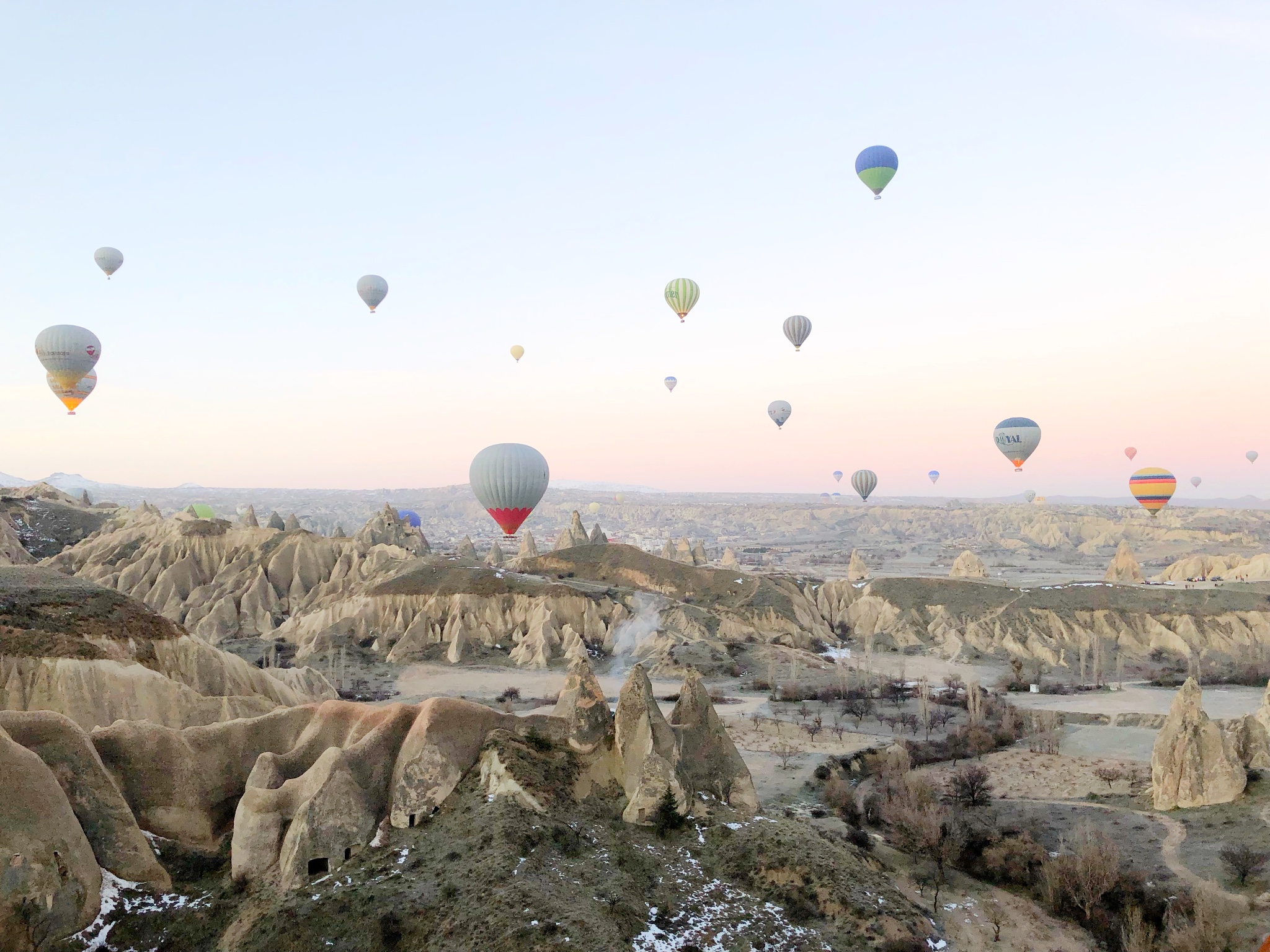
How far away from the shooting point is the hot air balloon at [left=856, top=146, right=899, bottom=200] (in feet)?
194

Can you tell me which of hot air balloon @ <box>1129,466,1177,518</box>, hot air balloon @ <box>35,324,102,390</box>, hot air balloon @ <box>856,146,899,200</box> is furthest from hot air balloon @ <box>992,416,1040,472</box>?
hot air balloon @ <box>35,324,102,390</box>

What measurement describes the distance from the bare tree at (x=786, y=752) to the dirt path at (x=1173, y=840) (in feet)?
34.9

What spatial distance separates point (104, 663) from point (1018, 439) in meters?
74.4

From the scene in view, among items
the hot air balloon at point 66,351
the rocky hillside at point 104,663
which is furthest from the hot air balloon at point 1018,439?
the hot air balloon at point 66,351

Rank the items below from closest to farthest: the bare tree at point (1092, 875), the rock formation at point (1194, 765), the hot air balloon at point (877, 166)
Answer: the bare tree at point (1092, 875) → the rock formation at point (1194, 765) → the hot air balloon at point (877, 166)

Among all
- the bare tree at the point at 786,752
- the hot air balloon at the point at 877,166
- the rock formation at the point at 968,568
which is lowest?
the bare tree at the point at 786,752

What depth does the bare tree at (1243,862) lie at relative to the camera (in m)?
24.8

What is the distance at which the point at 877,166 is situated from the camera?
59000 mm

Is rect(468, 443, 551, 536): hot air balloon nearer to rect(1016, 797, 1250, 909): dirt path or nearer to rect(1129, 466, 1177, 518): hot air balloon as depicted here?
rect(1016, 797, 1250, 909): dirt path

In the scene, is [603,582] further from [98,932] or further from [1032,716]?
[98,932]

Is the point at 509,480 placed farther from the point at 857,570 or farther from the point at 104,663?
the point at 857,570

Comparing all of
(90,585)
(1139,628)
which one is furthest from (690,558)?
(90,585)

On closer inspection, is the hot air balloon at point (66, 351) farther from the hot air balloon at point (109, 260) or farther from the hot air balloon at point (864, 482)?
the hot air balloon at point (864, 482)

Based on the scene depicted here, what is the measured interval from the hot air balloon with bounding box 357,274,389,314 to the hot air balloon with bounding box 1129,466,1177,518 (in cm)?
8097
